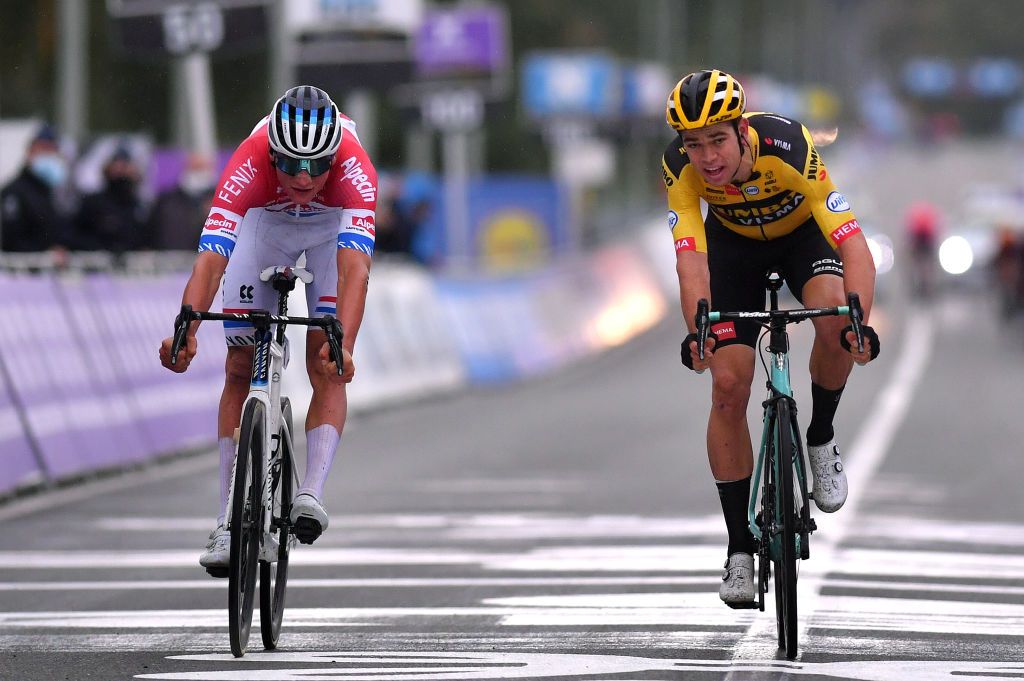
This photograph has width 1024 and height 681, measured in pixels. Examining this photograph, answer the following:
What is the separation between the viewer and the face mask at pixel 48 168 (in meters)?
17.1

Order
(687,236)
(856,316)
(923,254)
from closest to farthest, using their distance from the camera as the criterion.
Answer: (856,316) → (687,236) → (923,254)

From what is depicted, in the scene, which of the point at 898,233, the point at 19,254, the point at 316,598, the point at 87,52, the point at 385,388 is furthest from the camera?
the point at 898,233

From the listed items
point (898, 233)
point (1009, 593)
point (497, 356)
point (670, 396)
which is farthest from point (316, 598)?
point (898, 233)

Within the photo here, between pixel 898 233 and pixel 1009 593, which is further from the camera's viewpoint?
pixel 898 233

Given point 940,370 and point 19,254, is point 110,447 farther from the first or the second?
point 940,370

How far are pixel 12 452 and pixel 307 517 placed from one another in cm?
606

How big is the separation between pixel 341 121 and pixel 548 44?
77.4 meters

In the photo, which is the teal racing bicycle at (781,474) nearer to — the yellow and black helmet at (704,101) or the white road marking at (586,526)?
the yellow and black helmet at (704,101)

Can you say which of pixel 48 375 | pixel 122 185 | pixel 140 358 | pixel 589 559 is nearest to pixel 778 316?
pixel 589 559

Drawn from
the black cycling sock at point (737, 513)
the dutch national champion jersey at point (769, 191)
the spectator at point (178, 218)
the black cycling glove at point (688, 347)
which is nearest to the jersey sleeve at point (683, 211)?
the dutch national champion jersey at point (769, 191)

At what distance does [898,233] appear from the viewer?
84.1 metres

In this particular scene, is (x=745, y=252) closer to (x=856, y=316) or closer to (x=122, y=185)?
(x=856, y=316)

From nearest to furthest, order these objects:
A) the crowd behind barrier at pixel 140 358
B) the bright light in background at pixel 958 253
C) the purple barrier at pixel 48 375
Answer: the purple barrier at pixel 48 375
the crowd behind barrier at pixel 140 358
the bright light in background at pixel 958 253

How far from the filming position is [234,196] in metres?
8.29
